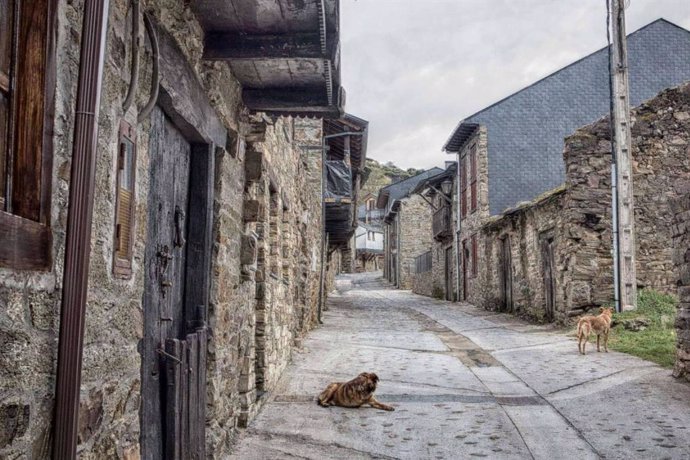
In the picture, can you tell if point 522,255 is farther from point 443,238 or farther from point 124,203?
point 124,203

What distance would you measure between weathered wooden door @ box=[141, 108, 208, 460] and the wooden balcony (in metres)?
21.3

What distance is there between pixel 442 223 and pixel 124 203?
77.5 ft

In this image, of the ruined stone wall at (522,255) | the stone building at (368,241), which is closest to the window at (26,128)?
the ruined stone wall at (522,255)

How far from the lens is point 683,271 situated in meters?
6.79

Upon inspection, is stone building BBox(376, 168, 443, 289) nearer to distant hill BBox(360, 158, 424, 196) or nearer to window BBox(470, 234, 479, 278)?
window BBox(470, 234, 479, 278)

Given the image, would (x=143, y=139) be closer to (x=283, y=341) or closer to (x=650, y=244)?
(x=283, y=341)

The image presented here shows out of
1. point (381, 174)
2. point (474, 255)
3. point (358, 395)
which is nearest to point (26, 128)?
point (358, 395)

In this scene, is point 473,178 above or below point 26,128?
above

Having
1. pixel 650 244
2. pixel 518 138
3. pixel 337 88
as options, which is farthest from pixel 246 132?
pixel 518 138

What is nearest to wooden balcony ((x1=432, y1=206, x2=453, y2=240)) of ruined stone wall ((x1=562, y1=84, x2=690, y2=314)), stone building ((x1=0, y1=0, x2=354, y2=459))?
ruined stone wall ((x1=562, y1=84, x2=690, y2=314))

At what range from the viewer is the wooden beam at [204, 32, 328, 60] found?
12.2 feet

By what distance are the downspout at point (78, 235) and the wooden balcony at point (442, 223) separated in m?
23.2

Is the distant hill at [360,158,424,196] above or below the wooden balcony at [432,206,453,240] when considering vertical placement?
above

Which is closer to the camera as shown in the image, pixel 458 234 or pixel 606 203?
pixel 606 203
